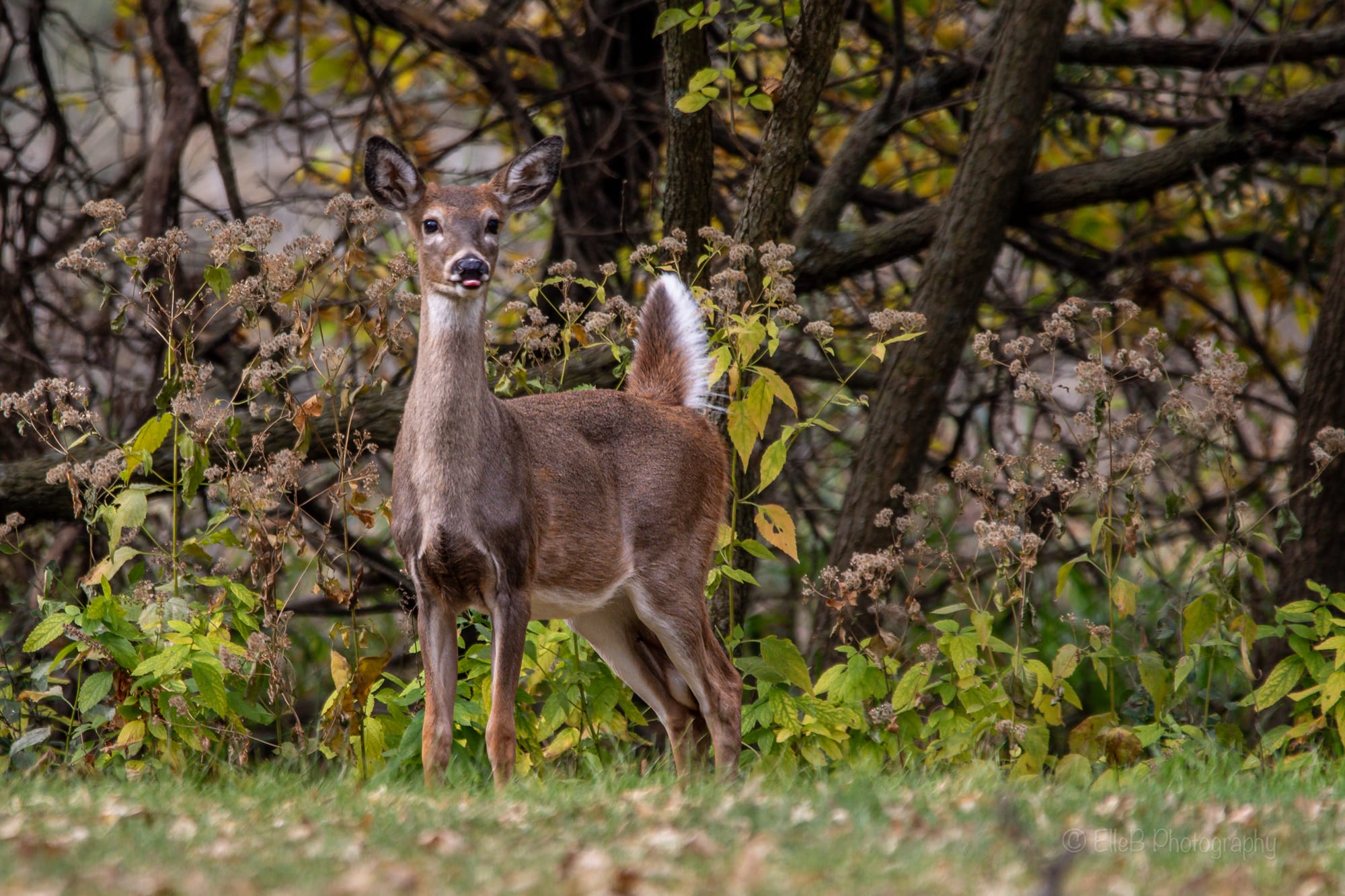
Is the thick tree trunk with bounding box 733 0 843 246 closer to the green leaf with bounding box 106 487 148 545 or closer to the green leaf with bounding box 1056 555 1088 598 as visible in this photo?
the green leaf with bounding box 1056 555 1088 598

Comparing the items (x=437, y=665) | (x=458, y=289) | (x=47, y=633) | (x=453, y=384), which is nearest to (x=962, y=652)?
(x=437, y=665)

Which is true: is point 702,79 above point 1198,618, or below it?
above

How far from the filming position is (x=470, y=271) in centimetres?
488

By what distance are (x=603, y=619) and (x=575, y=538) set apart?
0.56m

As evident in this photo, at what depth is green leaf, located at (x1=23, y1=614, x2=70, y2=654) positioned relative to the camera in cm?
504

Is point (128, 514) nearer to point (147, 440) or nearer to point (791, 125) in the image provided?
point (147, 440)

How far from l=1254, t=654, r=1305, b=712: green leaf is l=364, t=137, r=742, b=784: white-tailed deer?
1831mm

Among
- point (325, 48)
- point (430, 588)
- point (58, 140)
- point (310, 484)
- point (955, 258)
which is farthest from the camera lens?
point (325, 48)

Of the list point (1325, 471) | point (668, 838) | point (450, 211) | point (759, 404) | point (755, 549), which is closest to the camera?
point (668, 838)

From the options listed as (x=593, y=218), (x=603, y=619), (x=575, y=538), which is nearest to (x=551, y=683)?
(x=603, y=619)

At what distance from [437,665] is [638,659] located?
3.47ft

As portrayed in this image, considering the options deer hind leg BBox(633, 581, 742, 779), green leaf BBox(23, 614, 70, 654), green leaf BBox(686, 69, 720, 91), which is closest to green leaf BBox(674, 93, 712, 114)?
green leaf BBox(686, 69, 720, 91)

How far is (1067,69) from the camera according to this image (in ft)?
26.0

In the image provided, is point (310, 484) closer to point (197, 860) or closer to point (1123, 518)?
point (1123, 518)
